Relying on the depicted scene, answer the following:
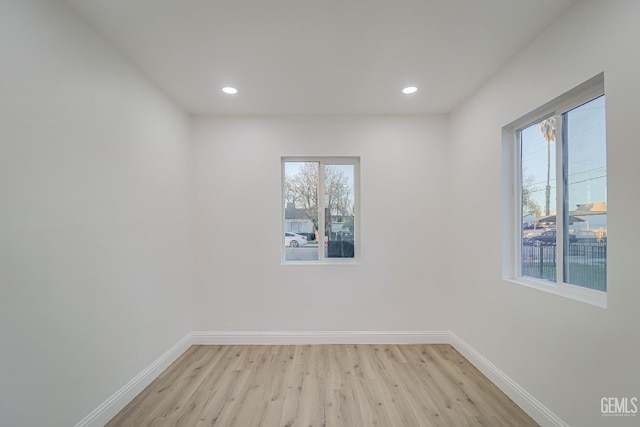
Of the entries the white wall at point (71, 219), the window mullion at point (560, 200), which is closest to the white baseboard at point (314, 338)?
the white wall at point (71, 219)

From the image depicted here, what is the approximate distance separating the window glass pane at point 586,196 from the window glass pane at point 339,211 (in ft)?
6.68

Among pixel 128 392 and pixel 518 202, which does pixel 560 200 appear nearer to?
pixel 518 202

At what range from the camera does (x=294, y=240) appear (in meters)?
3.51

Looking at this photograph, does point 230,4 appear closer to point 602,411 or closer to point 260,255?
point 260,255

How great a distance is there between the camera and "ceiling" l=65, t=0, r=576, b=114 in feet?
5.68

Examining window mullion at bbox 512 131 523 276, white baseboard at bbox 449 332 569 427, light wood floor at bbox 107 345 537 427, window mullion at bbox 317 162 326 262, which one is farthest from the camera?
window mullion at bbox 317 162 326 262

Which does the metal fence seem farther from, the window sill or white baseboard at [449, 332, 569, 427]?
white baseboard at [449, 332, 569, 427]

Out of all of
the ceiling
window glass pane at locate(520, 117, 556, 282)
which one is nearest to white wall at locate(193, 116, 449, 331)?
the ceiling

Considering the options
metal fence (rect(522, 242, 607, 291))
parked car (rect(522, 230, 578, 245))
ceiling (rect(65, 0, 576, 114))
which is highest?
ceiling (rect(65, 0, 576, 114))

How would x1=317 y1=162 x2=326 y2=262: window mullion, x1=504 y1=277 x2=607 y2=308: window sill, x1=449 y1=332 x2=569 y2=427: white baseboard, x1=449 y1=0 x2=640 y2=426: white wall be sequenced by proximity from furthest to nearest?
x1=317 y1=162 x2=326 y2=262: window mullion → x1=449 y1=332 x2=569 y2=427: white baseboard → x1=504 y1=277 x2=607 y2=308: window sill → x1=449 y1=0 x2=640 y2=426: white wall

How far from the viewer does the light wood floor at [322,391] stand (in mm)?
2029

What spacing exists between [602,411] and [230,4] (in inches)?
122

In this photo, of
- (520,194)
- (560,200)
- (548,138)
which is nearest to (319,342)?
(520,194)

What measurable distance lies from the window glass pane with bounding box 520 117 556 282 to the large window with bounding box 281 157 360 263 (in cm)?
169
